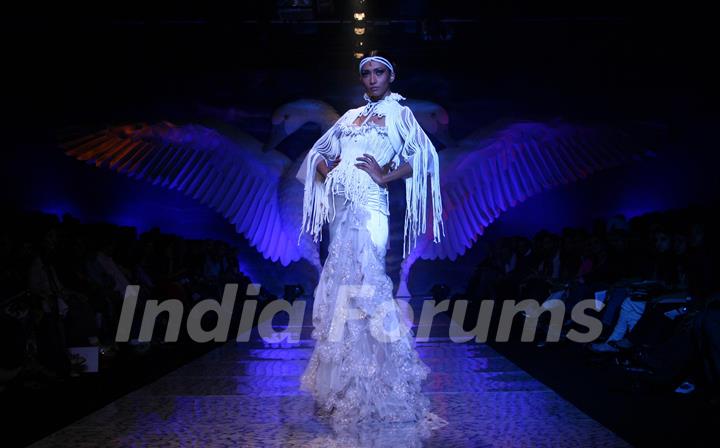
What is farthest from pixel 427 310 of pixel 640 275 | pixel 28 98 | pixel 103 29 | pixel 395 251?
pixel 28 98

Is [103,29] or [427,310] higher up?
[103,29]

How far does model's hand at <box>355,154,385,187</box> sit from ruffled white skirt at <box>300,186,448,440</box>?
4.8 inches

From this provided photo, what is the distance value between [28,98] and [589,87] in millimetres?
7260

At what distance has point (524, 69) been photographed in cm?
921

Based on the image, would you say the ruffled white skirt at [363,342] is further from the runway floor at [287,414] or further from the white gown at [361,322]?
the runway floor at [287,414]

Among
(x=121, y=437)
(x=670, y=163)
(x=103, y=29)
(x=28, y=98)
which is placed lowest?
(x=121, y=437)

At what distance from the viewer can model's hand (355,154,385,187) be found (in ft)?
10.1

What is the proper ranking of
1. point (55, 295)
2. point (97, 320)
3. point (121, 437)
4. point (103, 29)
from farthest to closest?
point (103, 29) → point (97, 320) → point (55, 295) → point (121, 437)

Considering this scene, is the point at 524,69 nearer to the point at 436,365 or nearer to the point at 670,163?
the point at 670,163

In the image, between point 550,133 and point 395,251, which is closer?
point 550,133

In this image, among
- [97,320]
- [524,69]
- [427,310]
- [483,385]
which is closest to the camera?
[483,385]

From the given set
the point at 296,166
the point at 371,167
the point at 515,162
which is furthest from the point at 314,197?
the point at 296,166

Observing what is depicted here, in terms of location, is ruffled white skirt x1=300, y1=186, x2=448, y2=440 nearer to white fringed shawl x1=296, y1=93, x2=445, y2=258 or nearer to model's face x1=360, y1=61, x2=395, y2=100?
white fringed shawl x1=296, y1=93, x2=445, y2=258

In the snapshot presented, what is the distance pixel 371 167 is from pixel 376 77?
43 cm
